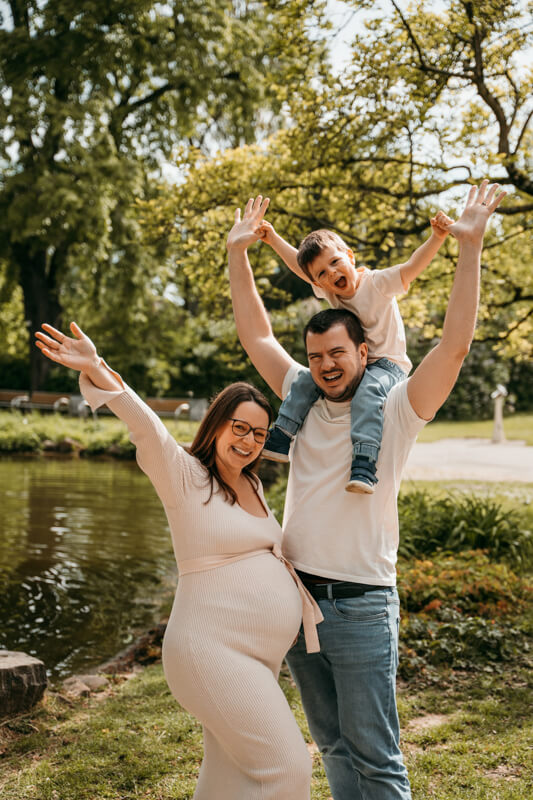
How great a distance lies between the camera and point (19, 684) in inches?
179

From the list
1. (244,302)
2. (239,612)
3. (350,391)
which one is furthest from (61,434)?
(239,612)

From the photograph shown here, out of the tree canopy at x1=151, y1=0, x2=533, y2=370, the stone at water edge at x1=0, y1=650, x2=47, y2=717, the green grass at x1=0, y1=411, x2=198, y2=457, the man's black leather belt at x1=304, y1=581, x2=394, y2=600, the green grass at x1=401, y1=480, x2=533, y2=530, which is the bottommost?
the stone at water edge at x1=0, y1=650, x2=47, y2=717

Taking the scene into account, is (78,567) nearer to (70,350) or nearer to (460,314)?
(70,350)

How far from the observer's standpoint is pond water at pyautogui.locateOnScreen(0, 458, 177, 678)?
634 centimetres

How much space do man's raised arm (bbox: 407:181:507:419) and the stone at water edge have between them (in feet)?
11.6

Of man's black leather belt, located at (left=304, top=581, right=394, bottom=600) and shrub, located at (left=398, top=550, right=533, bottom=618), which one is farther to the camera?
shrub, located at (left=398, top=550, right=533, bottom=618)

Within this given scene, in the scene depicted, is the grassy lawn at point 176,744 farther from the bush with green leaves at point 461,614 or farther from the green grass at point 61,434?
the green grass at point 61,434

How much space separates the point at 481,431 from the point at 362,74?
17.8 metres

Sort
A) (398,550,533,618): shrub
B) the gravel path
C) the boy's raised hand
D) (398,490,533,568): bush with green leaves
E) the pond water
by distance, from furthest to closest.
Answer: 1. the gravel path
2. (398,490,533,568): bush with green leaves
3. the pond water
4. (398,550,533,618): shrub
5. the boy's raised hand

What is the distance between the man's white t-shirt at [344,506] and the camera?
223cm

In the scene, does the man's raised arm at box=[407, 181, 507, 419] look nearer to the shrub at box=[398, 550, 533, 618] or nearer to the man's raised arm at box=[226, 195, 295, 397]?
the man's raised arm at box=[226, 195, 295, 397]

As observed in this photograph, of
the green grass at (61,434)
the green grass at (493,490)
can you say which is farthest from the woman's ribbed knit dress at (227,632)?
the green grass at (61,434)

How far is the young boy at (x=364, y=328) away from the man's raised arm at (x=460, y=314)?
0.14m

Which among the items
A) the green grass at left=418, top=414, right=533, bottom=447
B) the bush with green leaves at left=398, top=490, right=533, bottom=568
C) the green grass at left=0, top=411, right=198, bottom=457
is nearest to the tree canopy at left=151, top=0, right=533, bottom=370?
the bush with green leaves at left=398, top=490, right=533, bottom=568
